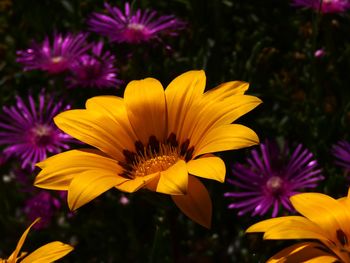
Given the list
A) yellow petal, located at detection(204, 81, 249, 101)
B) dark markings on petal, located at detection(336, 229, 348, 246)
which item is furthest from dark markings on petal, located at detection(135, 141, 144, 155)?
dark markings on petal, located at detection(336, 229, 348, 246)

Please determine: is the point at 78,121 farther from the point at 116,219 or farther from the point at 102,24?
the point at 116,219

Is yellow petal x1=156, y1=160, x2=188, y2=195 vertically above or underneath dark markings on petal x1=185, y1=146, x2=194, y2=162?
above

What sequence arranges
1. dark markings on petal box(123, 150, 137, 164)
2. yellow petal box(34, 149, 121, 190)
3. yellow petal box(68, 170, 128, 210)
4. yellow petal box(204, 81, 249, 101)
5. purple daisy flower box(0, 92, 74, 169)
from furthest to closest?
purple daisy flower box(0, 92, 74, 169)
dark markings on petal box(123, 150, 137, 164)
yellow petal box(204, 81, 249, 101)
yellow petal box(34, 149, 121, 190)
yellow petal box(68, 170, 128, 210)

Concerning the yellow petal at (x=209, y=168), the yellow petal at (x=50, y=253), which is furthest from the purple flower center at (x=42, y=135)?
the yellow petal at (x=209, y=168)

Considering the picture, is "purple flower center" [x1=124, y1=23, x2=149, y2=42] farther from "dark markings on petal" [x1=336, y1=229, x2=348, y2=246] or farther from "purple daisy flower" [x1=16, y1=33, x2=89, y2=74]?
"dark markings on petal" [x1=336, y1=229, x2=348, y2=246]

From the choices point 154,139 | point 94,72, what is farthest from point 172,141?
point 94,72

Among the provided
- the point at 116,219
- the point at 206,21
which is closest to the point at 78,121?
the point at 116,219

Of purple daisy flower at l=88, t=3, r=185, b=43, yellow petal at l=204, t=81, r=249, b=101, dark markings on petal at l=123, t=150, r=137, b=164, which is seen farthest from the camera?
purple daisy flower at l=88, t=3, r=185, b=43
